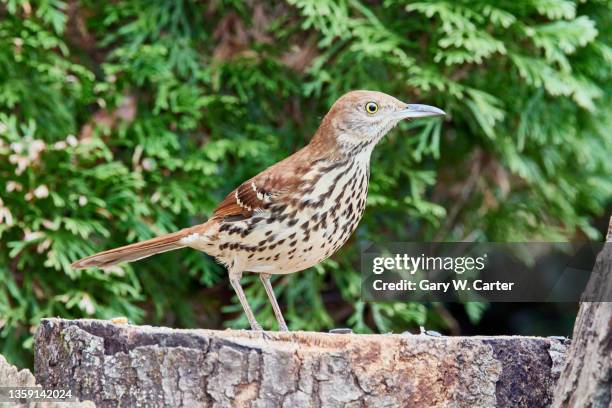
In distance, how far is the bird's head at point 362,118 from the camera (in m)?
3.28

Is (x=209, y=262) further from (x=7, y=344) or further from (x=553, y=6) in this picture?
(x=553, y=6)

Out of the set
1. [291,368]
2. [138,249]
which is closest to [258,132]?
[138,249]

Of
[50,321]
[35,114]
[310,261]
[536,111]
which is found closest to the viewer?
[50,321]

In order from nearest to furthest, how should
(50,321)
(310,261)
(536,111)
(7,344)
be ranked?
1. (50,321)
2. (310,261)
3. (7,344)
4. (536,111)

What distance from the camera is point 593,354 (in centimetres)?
219

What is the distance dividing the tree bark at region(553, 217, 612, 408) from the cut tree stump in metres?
0.29

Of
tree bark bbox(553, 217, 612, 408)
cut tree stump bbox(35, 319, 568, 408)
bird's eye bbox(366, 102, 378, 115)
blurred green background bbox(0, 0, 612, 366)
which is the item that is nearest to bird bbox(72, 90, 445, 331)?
bird's eye bbox(366, 102, 378, 115)

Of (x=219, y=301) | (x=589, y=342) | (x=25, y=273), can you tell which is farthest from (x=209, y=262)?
(x=589, y=342)

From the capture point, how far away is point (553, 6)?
4230mm

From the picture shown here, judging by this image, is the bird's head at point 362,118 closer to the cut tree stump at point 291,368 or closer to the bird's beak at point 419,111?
the bird's beak at point 419,111

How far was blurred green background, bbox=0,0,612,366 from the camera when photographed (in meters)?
4.07

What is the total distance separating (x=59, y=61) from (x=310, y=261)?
1871 mm

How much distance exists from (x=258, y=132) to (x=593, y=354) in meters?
2.58

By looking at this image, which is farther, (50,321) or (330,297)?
(330,297)
